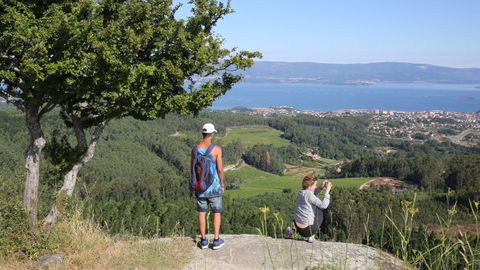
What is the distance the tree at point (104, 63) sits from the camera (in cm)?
621

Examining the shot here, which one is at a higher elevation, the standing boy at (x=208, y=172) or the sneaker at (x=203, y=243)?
the standing boy at (x=208, y=172)

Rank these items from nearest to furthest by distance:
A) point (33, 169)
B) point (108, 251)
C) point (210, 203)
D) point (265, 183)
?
point (108, 251) → point (210, 203) → point (33, 169) → point (265, 183)

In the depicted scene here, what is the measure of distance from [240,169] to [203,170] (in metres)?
103

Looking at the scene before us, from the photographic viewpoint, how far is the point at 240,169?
358 ft

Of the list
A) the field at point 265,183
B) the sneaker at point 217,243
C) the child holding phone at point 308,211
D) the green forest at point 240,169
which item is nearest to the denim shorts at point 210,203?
the sneaker at point 217,243

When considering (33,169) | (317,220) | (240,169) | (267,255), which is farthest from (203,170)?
(240,169)

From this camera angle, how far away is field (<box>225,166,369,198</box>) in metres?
→ 79.6

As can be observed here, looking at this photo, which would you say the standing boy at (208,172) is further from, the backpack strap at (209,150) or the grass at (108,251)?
the grass at (108,251)

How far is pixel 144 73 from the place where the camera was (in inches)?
267

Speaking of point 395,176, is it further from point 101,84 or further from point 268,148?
point 101,84

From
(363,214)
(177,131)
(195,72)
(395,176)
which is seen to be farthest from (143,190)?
(195,72)

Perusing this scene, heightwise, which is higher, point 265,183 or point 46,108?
point 46,108

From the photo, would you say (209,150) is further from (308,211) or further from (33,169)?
(33,169)

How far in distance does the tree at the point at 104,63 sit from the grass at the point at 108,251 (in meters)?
0.78
